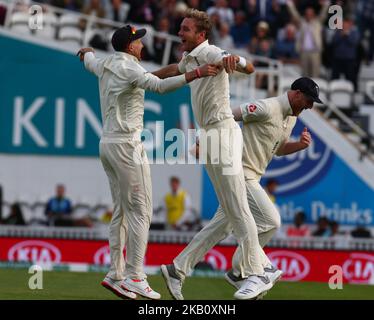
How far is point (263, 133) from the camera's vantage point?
12.6 metres

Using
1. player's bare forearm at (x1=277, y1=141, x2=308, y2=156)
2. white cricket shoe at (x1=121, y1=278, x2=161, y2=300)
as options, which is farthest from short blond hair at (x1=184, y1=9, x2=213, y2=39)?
white cricket shoe at (x1=121, y1=278, x2=161, y2=300)

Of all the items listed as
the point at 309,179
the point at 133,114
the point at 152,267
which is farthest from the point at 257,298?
the point at 309,179

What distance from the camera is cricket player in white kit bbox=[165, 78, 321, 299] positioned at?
12398mm

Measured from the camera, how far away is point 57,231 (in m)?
20.8

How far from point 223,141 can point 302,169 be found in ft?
42.7

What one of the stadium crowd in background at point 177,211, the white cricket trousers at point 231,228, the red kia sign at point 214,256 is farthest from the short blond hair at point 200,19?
the stadium crowd in background at point 177,211

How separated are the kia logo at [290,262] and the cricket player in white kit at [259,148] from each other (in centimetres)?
705

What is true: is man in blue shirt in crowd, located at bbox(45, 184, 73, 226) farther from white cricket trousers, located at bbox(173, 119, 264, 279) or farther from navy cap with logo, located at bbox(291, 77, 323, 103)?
white cricket trousers, located at bbox(173, 119, 264, 279)

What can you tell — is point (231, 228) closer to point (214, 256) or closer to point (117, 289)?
point (117, 289)

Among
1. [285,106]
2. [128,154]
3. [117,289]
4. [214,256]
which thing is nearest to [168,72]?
[128,154]
